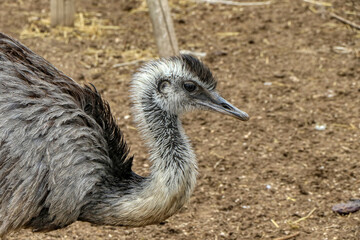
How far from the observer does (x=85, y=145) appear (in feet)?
11.7

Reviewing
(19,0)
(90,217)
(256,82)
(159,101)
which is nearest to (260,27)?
(256,82)

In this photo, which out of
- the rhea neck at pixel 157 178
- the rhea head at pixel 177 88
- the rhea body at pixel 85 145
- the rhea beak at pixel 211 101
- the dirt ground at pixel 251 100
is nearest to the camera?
Answer: the rhea body at pixel 85 145

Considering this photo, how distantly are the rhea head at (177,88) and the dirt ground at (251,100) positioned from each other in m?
1.04

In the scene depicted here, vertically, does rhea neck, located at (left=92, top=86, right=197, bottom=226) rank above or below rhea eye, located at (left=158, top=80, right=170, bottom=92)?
below

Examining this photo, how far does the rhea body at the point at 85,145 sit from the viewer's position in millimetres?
3395

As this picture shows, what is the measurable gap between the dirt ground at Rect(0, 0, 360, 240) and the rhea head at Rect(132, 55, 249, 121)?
41.0 inches

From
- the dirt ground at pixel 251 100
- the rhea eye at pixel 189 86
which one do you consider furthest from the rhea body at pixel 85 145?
the dirt ground at pixel 251 100

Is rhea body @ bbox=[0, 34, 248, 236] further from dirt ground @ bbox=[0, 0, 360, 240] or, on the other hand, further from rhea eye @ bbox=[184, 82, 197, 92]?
dirt ground @ bbox=[0, 0, 360, 240]

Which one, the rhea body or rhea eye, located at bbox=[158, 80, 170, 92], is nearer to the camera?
the rhea body

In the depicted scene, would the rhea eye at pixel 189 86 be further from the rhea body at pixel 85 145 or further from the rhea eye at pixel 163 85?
the rhea eye at pixel 163 85

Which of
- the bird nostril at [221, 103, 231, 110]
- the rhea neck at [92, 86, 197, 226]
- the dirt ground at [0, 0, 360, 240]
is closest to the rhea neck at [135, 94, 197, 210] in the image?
the rhea neck at [92, 86, 197, 226]

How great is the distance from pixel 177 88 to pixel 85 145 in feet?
2.27

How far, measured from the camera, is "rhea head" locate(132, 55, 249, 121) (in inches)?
150

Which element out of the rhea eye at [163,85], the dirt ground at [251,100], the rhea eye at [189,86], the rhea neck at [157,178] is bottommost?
the dirt ground at [251,100]
